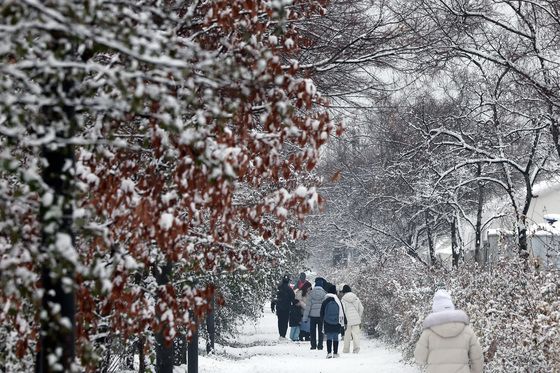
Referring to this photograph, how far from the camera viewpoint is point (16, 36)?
3.37 metres

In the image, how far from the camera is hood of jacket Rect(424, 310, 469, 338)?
317 inches

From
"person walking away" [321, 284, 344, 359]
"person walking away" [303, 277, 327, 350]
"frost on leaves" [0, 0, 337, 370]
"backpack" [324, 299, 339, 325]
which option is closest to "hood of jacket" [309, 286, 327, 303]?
"person walking away" [303, 277, 327, 350]

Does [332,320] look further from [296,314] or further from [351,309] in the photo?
[296,314]

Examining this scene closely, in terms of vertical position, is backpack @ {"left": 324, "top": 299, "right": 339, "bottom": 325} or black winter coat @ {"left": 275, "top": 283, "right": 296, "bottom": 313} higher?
black winter coat @ {"left": 275, "top": 283, "right": 296, "bottom": 313}

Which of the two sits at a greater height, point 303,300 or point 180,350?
point 303,300

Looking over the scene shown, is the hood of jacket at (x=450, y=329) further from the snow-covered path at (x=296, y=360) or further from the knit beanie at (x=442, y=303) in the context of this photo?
the snow-covered path at (x=296, y=360)

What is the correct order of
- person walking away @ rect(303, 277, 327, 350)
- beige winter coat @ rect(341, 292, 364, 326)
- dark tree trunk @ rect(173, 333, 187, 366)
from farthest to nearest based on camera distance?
person walking away @ rect(303, 277, 327, 350) < beige winter coat @ rect(341, 292, 364, 326) < dark tree trunk @ rect(173, 333, 187, 366)

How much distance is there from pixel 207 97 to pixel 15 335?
243 cm

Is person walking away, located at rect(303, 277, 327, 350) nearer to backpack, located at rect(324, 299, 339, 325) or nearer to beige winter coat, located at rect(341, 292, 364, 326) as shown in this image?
beige winter coat, located at rect(341, 292, 364, 326)

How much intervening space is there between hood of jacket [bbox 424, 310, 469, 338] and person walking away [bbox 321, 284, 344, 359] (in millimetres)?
10237

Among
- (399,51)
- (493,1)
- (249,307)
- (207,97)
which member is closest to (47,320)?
(207,97)

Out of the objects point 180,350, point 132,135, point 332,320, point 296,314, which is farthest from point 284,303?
point 132,135

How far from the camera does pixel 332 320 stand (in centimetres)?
1828

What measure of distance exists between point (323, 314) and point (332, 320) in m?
0.59
